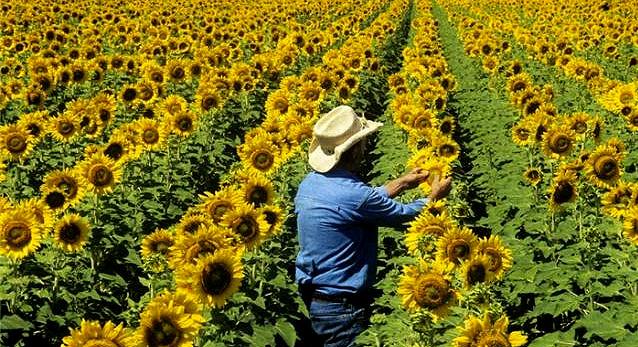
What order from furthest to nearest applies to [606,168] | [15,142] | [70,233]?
1. [15,142]
2. [606,168]
3. [70,233]

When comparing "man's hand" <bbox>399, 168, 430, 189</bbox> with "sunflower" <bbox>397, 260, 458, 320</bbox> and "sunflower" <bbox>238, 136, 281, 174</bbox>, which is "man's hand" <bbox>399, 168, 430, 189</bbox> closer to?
"sunflower" <bbox>397, 260, 458, 320</bbox>

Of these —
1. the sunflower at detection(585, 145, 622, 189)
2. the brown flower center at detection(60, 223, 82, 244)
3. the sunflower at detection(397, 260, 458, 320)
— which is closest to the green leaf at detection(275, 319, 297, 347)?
the sunflower at detection(397, 260, 458, 320)

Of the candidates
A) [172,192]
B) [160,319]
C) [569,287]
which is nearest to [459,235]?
[569,287]

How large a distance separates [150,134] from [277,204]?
260 cm

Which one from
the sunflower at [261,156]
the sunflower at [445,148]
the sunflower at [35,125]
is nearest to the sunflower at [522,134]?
the sunflower at [445,148]

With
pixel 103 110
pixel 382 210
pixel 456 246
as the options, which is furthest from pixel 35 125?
pixel 456 246

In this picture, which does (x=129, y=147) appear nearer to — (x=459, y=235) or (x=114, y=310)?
(x=114, y=310)

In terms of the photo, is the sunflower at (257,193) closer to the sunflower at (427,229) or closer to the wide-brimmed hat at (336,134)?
the wide-brimmed hat at (336,134)

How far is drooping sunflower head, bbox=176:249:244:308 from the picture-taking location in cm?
471

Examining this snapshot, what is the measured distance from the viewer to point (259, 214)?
5.75 metres

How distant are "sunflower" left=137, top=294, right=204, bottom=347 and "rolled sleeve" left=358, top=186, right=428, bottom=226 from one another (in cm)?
148

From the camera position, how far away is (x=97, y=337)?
3.89 meters

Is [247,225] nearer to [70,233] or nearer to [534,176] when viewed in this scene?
[70,233]

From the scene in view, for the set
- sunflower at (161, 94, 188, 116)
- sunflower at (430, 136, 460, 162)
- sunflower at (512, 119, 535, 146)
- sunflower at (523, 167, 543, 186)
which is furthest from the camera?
sunflower at (161, 94, 188, 116)
